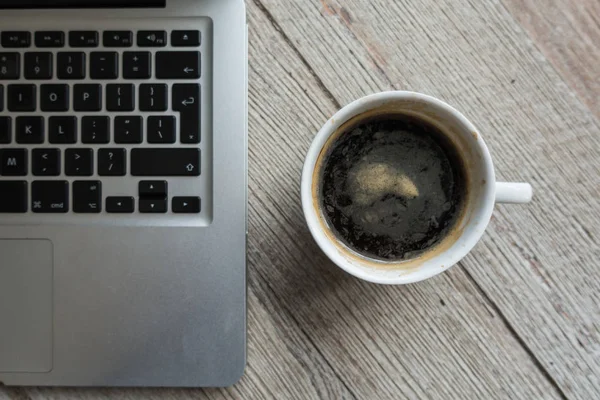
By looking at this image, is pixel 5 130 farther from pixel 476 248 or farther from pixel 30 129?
pixel 476 248

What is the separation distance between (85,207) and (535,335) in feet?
1.35

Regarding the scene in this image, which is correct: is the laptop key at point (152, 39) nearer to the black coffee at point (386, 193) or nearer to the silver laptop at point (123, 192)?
the silver laptop at point (123, 192)

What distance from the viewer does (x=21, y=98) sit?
439mm

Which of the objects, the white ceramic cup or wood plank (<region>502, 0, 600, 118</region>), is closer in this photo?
the white ceramic cup

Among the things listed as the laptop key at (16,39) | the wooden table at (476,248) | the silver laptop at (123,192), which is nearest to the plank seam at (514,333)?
the wooden table at (476,248)

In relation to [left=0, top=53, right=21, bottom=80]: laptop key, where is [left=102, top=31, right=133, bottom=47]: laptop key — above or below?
above

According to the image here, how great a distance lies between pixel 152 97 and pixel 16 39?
125 mm

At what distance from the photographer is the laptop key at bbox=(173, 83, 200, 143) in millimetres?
436

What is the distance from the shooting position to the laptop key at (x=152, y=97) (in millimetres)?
434

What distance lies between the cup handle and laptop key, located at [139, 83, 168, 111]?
0.88 feet

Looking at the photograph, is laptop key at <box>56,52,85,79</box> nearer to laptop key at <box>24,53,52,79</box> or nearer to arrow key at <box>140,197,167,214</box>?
laptop key at <box>24,53,52,79</box>

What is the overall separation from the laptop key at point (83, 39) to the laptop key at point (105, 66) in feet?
0.04

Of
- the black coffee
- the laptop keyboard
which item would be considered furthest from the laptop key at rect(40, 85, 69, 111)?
the black coffee

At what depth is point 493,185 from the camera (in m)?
0.39
